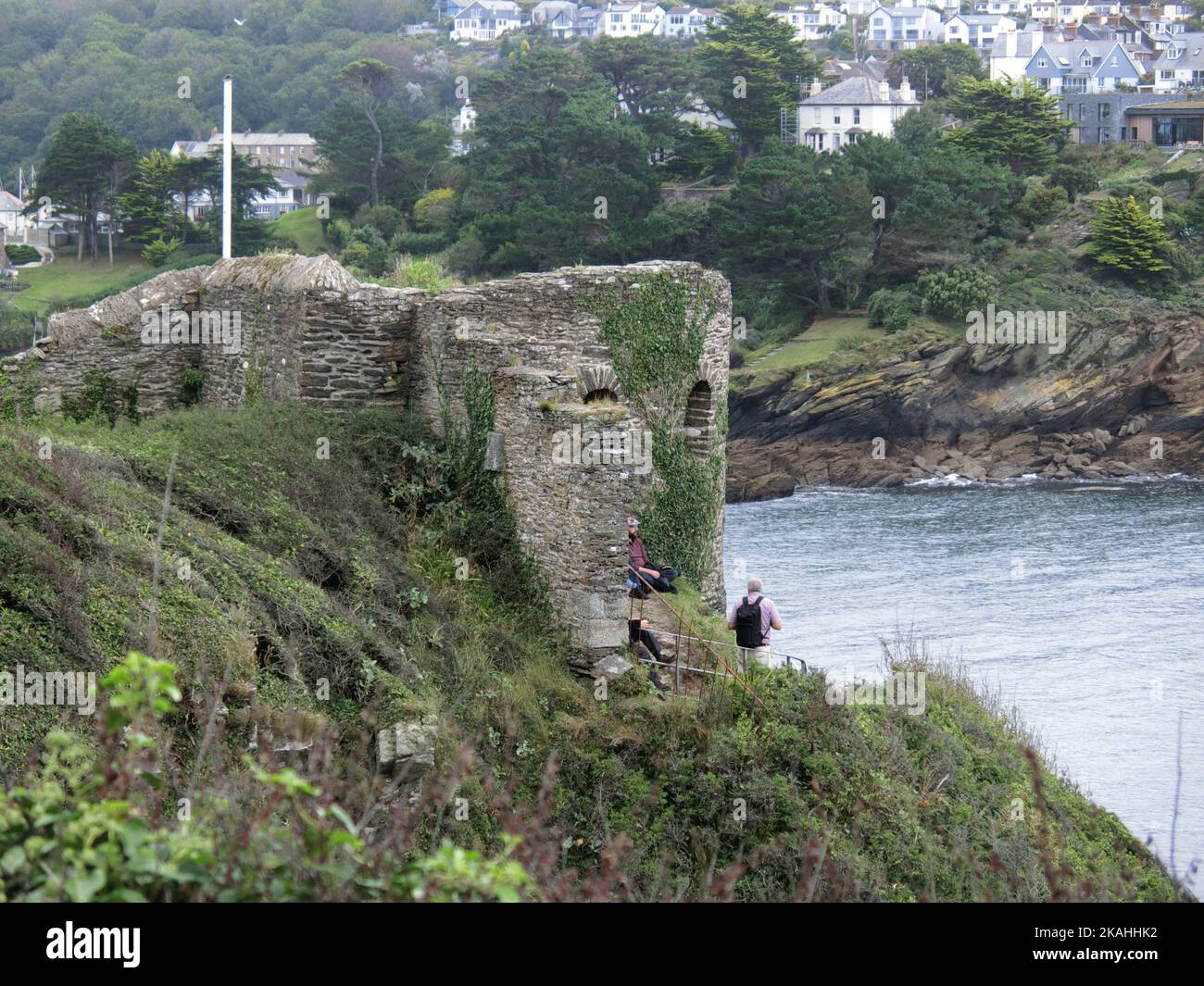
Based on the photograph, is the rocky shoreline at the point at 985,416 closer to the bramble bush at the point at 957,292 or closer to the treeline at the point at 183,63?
the bramble bush at the point at 957,292

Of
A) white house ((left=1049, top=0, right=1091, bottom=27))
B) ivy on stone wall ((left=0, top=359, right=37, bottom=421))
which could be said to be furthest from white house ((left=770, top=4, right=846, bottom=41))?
ivy on stone wall ((left=0, top=359, right=37, bottom=421))

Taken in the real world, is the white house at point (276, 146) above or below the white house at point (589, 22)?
below

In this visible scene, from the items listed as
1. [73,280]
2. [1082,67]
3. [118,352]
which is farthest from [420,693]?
[1082,67]

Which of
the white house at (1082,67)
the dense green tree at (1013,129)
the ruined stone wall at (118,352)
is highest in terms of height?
the white house at (1082,67)

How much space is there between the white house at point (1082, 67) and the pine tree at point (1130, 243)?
4455 centimetres

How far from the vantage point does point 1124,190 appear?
7350 centimetres

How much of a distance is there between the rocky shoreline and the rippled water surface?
10.7 feet

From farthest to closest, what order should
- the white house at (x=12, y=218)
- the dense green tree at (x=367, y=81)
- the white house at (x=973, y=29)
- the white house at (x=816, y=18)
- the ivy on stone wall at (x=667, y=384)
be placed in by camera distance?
1. the white house at (x=816, y=18)
2. the white house at (x=973, y=29)
3. the dense green tree at (x=367, y=81)
4. the white house at (x=12, y=218)
5. the ivy on stone wall at (x=667, y=384)

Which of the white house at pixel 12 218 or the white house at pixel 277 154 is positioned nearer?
the white house at pixel 12 218

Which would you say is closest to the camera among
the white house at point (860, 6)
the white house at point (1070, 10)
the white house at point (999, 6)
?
the white house at point (1070, 10)

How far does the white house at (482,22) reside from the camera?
188 m

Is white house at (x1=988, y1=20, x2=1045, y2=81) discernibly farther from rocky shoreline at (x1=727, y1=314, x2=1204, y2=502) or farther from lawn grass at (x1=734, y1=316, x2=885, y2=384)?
rocky shoreline at (x1=727, y1=314, x2=1204, y2=502)

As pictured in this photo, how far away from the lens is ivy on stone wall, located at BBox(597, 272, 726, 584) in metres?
16.3

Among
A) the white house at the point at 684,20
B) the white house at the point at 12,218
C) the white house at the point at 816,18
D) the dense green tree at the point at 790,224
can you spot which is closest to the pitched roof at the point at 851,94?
the dense green tree at the point at 790,224
